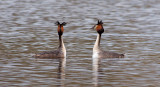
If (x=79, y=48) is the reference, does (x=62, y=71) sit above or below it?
above

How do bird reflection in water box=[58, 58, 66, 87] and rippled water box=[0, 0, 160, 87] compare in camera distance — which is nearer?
bird reflection in water box=[58, 58, 66, 87]

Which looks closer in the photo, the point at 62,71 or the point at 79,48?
the point at 62,71

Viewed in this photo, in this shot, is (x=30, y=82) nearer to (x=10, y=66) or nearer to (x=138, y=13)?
(x=10, y=66)

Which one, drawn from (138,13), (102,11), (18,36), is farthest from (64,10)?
(18,36)

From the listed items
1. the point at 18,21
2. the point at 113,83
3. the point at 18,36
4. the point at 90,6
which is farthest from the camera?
the point at 90,6

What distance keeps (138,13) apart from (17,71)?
107ft

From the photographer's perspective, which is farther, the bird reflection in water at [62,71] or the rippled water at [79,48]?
the rippled water at [79,48]

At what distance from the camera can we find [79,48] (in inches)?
1063

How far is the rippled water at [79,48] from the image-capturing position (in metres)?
18.8

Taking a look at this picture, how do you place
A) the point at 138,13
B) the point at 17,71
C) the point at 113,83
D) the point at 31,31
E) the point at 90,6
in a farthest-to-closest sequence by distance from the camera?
the point at 90,6 < the point at 138,13 < the point at 31,31 < the point at 17,71 < the point at 113,83

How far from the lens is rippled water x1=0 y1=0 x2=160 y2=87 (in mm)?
18777

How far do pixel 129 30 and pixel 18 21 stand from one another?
987cm

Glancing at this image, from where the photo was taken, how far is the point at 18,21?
42094 millimetres

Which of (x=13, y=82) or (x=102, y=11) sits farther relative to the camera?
(x=102, y=11)
